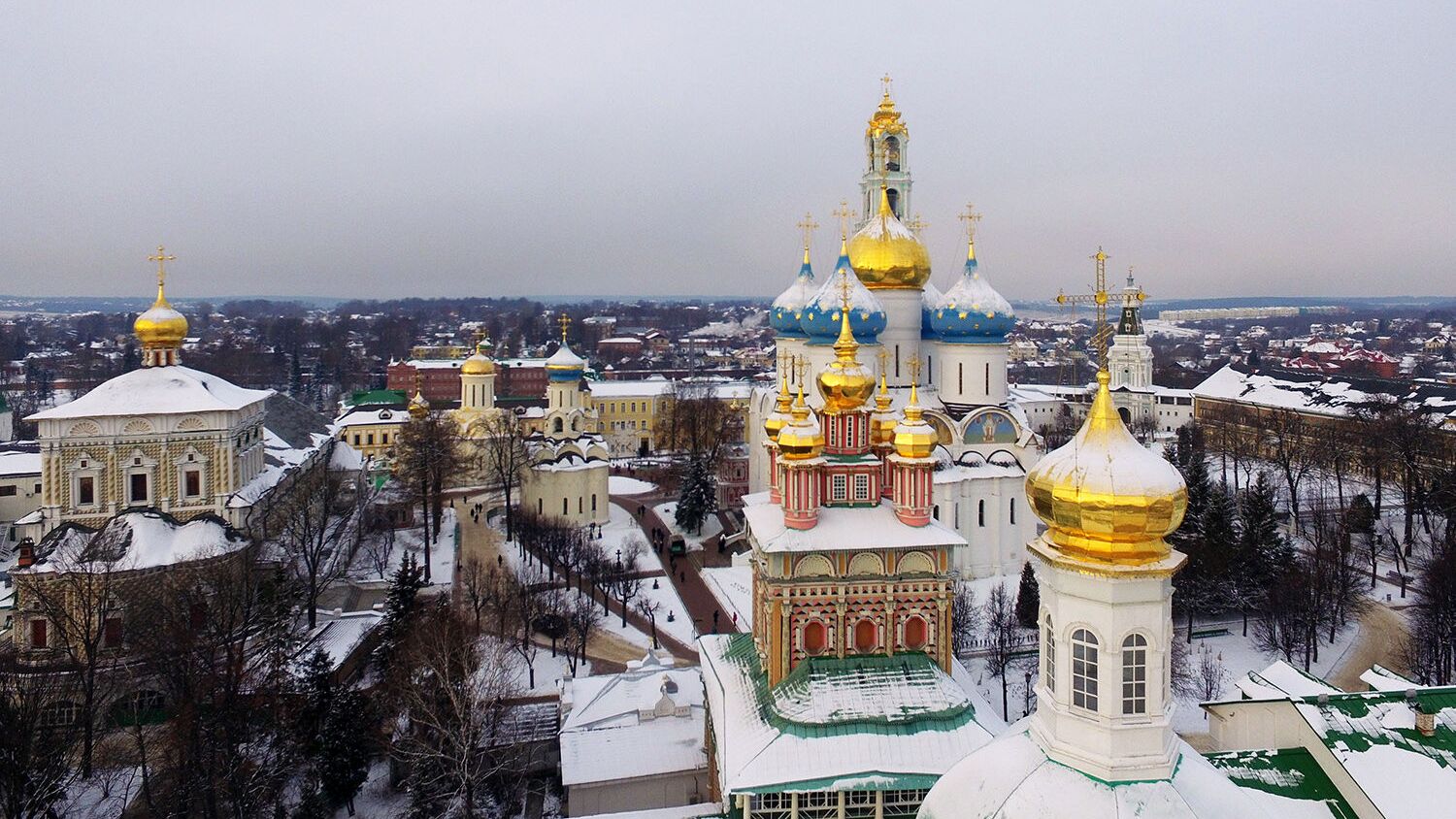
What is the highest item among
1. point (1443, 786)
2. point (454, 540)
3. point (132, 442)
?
point (132, 442)

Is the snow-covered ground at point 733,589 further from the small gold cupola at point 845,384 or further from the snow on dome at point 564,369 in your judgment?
the snow on dome at point 564,369

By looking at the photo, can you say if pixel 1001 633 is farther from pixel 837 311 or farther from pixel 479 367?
pixel 479 367

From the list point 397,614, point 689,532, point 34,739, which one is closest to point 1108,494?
point 397,614

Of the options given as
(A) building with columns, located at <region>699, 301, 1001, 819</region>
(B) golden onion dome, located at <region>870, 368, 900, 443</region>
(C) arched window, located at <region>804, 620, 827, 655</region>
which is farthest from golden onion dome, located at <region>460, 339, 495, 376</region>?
(C) arched window, located at <region>804, 620, 827, 655</region>

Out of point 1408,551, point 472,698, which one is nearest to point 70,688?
point 472,698

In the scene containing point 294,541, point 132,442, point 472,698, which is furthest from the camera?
point 294,541

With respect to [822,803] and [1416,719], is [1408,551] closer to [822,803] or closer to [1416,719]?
[1416,719]

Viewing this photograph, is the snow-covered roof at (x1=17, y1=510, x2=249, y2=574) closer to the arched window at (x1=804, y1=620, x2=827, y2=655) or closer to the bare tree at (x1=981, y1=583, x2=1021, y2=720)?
the arched window at (x1=804, y1=620, x2=827, y2=655)
